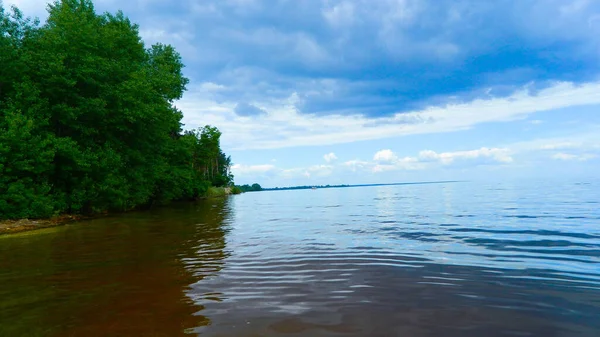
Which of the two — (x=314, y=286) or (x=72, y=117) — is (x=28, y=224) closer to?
(x=72, y=117)

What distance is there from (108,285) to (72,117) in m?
21.5

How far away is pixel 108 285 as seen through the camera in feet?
21.6

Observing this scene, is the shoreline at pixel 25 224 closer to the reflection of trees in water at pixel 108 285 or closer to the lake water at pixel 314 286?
the reflection of trees in water at pixel 108 285

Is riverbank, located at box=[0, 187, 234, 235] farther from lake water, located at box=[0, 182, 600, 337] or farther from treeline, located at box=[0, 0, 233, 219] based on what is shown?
lake water, located at box=[0, 182, 600, 337]

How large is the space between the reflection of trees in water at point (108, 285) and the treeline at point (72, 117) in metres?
10.5

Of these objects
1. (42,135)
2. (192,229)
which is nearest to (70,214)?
(42,135)

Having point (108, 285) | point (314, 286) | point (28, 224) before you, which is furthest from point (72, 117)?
point (314, 286)

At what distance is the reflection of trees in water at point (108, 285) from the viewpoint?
4.61 meters

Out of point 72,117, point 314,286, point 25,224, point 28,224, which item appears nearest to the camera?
point 314,286

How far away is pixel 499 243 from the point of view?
9.97m

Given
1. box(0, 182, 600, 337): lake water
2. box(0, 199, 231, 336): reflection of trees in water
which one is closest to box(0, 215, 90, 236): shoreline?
box(0, 199, 231, 336): reflection of trees in water

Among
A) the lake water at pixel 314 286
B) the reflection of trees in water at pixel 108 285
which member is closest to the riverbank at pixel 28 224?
the reflection of trees in water at pixel 108 285

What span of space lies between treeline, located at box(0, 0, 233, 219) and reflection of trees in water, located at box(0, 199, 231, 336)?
34.5ft

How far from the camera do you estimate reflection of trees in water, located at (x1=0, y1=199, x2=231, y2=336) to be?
15.1 ft
